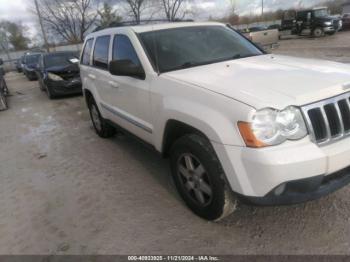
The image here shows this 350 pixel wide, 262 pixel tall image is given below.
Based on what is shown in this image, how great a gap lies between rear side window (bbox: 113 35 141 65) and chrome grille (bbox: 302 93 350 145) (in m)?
1.94

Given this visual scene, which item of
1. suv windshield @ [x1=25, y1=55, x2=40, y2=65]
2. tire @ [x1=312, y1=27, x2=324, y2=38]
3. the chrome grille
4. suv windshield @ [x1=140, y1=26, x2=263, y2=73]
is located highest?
suv windshield @ [x1=140, y1=26, x2=263, y2=73]

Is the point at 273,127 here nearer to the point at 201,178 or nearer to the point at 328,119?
the point at 328,119

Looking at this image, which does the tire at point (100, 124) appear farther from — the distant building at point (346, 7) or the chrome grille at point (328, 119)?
the distant building at point (346, 7)

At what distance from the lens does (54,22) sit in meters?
42.1

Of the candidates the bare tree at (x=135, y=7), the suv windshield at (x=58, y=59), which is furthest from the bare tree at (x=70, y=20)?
the suv windshield at (x=58, y=59)

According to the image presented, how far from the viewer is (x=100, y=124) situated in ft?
19.0

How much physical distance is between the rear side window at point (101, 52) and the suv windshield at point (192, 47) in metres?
1.06

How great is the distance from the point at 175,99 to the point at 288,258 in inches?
63.1

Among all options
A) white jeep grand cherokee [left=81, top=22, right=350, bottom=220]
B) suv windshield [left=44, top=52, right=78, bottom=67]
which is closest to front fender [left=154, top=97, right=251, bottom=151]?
white jeep grand cherokee [left=81, top=22, right=350, bottom=220]

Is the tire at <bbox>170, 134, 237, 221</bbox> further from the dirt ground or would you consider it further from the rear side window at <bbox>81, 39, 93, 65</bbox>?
the rear side window at <bbox>81, 39, 93, 65</bbox>

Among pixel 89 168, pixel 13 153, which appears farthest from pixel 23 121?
pixel 89 168

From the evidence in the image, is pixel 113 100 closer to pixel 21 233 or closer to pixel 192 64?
pixel 192 64

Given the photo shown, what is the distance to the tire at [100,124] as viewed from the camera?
5.65 meters

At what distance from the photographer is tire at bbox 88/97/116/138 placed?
5.65m
